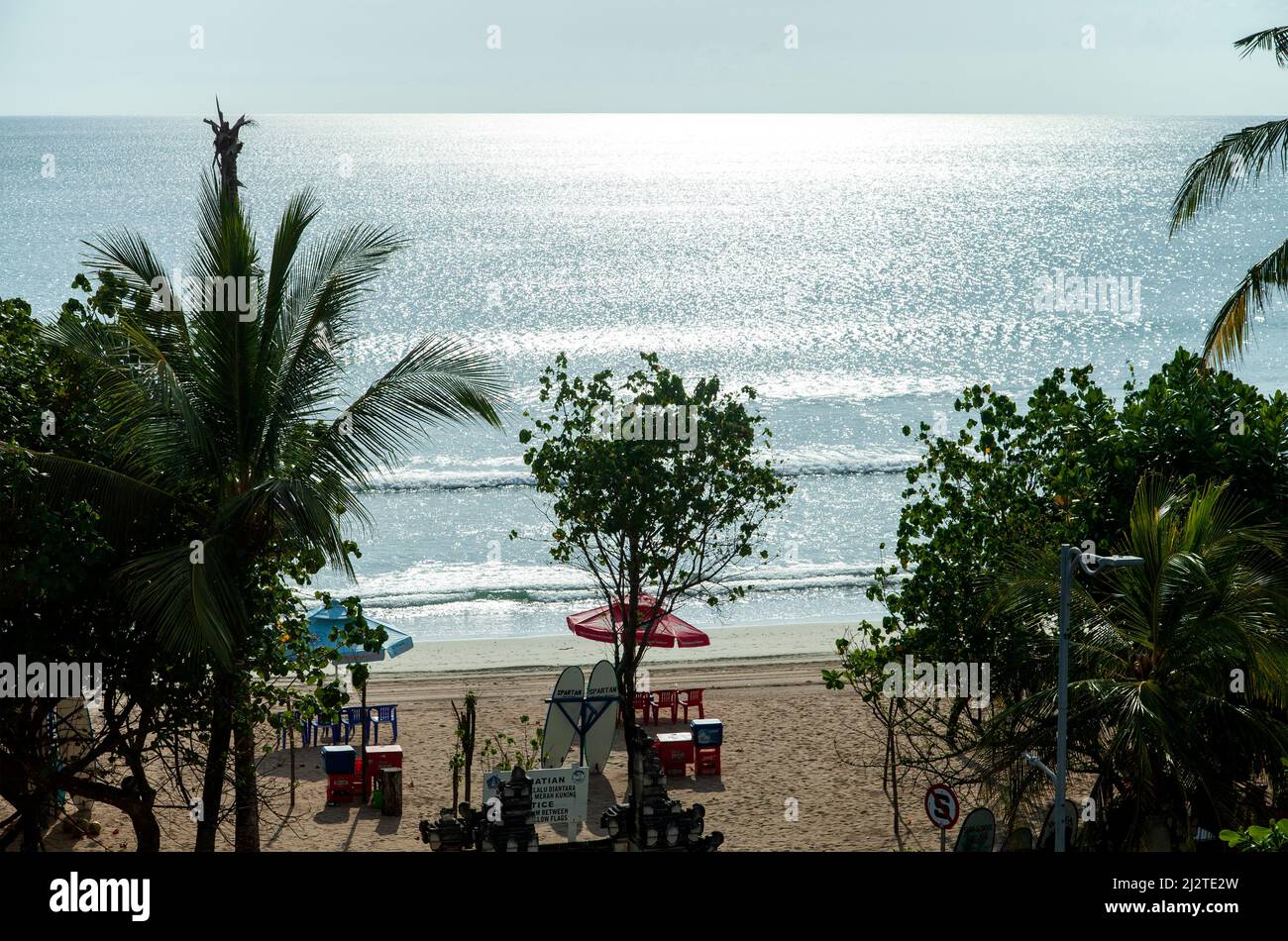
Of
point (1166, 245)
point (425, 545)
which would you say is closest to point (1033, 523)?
point (425, 545)

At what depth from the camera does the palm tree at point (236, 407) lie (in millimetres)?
10430

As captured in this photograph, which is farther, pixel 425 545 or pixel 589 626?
pixel 425 545

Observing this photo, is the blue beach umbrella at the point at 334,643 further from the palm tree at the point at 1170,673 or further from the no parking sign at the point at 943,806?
the palm tree at the point at 1170,673

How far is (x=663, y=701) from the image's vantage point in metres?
19.7

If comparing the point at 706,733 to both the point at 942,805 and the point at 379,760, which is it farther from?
the point at 942,805

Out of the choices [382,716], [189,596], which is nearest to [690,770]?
[382,716]

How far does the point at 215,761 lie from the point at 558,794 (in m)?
3.87

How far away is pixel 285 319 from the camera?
11539mm

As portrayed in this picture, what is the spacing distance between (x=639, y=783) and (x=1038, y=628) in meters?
4.64

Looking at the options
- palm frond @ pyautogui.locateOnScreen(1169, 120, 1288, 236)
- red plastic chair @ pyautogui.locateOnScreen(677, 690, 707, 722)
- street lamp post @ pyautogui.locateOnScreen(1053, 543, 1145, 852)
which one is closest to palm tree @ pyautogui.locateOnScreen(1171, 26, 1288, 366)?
palm frond @ pyautogui.locateOnScreen(1169, 120, 1288, 236)

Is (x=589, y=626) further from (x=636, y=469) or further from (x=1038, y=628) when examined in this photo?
(x=1038, y=628)

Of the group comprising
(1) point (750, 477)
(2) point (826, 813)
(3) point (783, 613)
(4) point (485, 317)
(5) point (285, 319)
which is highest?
(4) point (485, 317)

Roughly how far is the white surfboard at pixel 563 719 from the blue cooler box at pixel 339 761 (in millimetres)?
2515

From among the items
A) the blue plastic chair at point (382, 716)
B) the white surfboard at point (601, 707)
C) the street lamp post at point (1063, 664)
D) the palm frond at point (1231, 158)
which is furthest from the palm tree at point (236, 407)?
the palm frond at point (1231, 158)
